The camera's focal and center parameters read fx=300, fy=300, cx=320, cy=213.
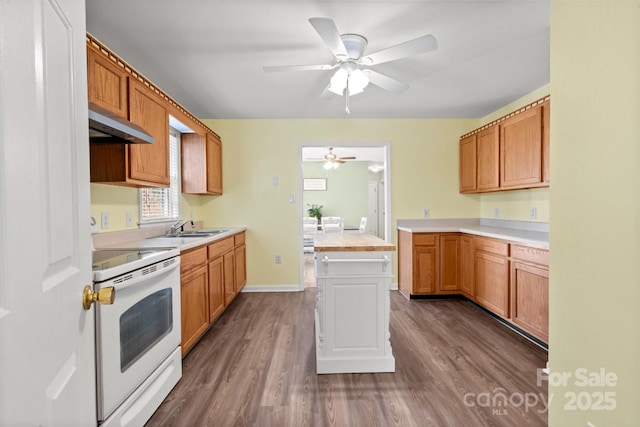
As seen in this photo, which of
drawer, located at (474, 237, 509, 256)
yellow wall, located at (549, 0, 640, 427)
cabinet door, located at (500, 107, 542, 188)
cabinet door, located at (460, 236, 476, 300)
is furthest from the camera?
cabinet door, located at (460, 236, 476, 300)

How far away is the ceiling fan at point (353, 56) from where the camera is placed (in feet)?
5.74

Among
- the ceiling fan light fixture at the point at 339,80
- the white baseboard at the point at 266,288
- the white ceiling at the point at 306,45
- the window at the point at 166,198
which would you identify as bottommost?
the white baseboard at the point at 266,288

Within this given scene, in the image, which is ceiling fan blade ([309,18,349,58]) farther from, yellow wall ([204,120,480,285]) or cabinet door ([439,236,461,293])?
cabinet door ([439,236,461,293])

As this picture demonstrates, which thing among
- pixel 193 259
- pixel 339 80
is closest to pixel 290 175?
pixel 339 80

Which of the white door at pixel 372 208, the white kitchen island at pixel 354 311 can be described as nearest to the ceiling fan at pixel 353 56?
the white kitchen island at pixel 354 311

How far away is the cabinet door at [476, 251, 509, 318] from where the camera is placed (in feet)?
9.21

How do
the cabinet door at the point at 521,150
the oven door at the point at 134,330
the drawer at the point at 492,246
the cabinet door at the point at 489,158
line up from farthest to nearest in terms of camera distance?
the cabinet door at the point at 489,158
the drawer at the point at 492,246
the cabinet door at the point at 521,150
the oven door at the point at 134,330

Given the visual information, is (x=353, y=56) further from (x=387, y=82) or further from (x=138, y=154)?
(x=138, y=154)

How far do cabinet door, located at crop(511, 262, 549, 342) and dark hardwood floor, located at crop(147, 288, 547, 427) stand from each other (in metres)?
0.16

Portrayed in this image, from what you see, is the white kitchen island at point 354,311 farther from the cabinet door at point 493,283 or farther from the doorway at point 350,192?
the doorway at point 350,192

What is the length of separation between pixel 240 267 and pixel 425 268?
7.53 feet

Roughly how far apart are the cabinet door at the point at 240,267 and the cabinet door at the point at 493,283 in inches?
109

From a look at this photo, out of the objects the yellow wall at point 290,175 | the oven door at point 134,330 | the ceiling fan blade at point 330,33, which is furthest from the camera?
the yellow wall at point 290,175

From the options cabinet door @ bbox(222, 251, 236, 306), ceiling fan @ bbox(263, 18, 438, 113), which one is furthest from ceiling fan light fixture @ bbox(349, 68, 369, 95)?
cabinet door @ bbox(222, 251, 236, 306)
